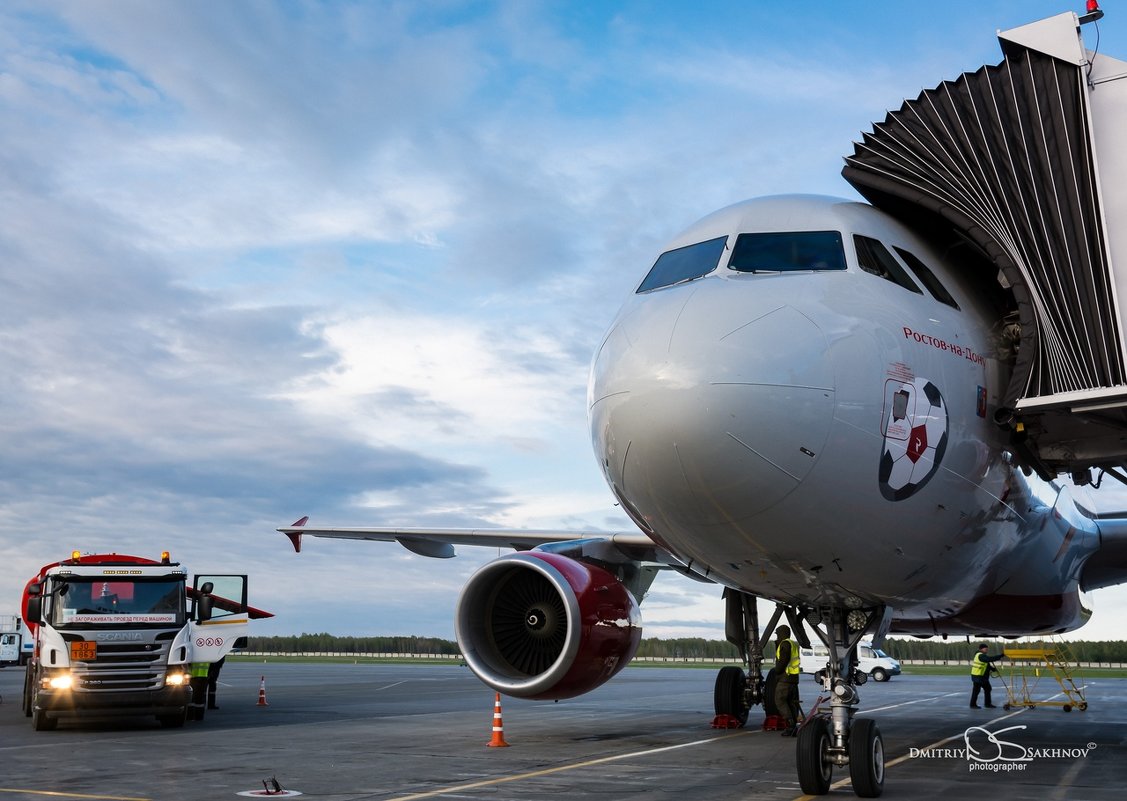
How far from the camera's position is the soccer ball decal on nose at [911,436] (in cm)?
691

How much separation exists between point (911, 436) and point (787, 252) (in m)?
1.57

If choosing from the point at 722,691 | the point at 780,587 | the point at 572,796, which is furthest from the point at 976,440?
the point at 722,691

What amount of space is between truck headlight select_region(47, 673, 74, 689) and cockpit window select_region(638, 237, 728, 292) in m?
11.1

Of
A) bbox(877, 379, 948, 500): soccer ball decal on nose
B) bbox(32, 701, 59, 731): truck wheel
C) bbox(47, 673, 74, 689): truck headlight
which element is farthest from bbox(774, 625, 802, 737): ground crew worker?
bbox(32, 701, 59, 731): truck wheel

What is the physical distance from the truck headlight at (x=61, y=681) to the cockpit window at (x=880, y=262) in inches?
490

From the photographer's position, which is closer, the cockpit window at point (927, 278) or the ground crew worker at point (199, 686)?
the cockpit window at point (927, 278)

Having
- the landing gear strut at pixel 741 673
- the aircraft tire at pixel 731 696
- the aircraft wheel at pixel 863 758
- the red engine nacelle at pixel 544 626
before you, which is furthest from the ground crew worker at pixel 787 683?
the aircraft wheel at pixel 863 758

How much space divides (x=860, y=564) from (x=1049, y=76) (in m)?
4.55

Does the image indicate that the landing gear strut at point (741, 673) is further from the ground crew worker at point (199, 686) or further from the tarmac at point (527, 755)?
the ground crew worker at point (199, 686)

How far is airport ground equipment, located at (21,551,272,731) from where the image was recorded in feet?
49.4

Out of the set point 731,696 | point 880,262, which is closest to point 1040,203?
point 880,262

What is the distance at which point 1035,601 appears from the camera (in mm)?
11789

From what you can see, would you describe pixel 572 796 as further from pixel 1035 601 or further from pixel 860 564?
pixel 1035 601

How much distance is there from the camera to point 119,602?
1597 centimetres
